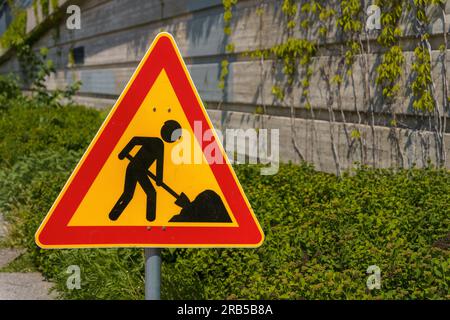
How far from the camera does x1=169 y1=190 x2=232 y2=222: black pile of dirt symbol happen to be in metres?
3.00

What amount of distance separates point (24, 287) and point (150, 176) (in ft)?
7.83

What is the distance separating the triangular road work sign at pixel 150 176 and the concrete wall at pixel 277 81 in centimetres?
386

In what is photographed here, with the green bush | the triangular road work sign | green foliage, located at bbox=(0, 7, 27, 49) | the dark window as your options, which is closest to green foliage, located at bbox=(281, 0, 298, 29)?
the green bush

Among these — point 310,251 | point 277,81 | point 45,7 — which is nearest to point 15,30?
point 45,7

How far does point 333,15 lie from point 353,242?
3.93 metres

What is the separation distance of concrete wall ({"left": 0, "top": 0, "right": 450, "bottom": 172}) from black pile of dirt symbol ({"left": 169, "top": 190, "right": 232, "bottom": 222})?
12.4 feet

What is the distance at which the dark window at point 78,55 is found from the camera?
16719mm

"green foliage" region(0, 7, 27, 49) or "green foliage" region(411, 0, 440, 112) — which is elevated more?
"green foliage" region(0, 7, 27, 49)

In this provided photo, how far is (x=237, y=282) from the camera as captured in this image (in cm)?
398

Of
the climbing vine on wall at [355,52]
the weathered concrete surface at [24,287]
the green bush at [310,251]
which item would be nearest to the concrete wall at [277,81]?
the climbing vine on wall at [355,52]

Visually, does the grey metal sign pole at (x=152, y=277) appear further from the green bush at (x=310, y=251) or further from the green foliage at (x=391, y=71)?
the green foliage at (x=391, y=71)

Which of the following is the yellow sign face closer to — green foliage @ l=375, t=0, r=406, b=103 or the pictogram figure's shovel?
the pictogram figure's shovel

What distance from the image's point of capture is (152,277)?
2877 millimetres

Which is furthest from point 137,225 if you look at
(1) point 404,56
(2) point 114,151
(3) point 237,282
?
(1) point 404,56
